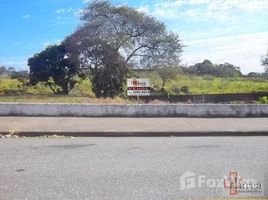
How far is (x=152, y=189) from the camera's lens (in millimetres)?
5977

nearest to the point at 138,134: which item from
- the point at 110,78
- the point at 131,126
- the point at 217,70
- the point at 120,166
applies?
the point at 131,126

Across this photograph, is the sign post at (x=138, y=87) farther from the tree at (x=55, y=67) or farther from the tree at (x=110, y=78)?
the tree at (x=55, y=67)

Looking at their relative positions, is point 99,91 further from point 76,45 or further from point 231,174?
point 231,174

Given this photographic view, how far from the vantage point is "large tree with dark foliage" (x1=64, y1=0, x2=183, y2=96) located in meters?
37.4

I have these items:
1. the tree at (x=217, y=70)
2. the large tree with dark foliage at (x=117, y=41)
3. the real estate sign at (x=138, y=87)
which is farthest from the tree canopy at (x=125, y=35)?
the tree at (x=217, y=70)

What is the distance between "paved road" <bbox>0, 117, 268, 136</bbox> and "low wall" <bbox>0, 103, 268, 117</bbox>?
54cm

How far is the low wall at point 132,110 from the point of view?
1453cm

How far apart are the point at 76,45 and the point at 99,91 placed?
178 inches

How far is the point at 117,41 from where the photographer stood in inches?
1495

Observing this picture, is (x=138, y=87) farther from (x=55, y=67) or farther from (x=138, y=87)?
(x=55, y=67)

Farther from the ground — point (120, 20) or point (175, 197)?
point (120, 20)

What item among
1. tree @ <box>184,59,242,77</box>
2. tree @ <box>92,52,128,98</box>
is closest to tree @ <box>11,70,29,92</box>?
tree @ <box>92,52,128,98</box>

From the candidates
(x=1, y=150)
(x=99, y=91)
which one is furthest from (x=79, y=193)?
(x=99, y=91)

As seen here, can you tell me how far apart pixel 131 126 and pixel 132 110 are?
2325mm
